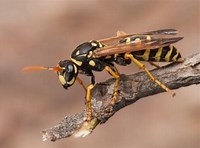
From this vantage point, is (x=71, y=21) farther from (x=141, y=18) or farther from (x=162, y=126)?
(x=162, y=126)

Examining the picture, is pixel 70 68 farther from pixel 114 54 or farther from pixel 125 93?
pixel 125 93

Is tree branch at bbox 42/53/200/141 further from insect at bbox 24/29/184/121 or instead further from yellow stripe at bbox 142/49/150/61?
yellow stripe at bbox 142/49/150/61

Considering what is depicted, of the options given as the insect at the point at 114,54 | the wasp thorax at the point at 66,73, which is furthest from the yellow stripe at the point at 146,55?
the wasp thorax at the point at 66,73

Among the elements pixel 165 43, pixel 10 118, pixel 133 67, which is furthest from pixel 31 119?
pixel 165 43

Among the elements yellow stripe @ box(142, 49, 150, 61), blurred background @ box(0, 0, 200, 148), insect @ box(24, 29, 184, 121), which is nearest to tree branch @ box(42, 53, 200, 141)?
insect @ box(24, 29, 184, 121)

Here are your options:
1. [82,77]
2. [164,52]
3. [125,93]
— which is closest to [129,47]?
[164,52]

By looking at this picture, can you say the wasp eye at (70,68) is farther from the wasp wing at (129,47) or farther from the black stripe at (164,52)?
the black stripe at (164,52)
